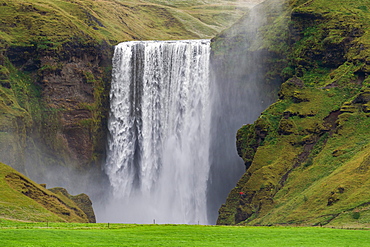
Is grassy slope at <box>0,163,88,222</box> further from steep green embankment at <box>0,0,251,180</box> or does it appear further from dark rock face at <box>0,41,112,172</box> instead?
dark rock face at <box>0,41,112,172</box>

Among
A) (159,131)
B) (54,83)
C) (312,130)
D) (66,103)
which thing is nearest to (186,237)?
(312,130)

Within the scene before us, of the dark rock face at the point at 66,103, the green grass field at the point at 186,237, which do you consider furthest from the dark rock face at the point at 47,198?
the green grass field at the point at 186,237

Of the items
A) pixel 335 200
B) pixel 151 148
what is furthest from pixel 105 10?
pixel 335 200

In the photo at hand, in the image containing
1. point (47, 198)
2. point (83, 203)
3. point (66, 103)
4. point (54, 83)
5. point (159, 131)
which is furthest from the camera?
point (66, 103)

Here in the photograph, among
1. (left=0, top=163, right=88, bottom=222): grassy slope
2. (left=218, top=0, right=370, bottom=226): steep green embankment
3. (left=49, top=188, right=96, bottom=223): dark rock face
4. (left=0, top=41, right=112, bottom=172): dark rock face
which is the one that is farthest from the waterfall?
(left=0, top=163, right=88, bottom=222): grassy slope

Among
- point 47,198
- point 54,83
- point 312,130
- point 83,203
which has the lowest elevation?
point 47,198

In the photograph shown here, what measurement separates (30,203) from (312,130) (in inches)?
1679

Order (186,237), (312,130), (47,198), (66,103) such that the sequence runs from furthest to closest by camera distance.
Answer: (66,103) < (47,198) < (312,130) < (186,237)

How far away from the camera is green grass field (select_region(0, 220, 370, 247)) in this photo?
6059cm

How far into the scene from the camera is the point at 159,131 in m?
148

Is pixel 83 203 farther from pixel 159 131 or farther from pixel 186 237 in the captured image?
pixel 186 237

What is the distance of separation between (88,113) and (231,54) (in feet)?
107

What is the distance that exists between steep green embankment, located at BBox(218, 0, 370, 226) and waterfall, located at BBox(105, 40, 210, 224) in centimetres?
1784

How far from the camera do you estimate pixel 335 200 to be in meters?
90.6
